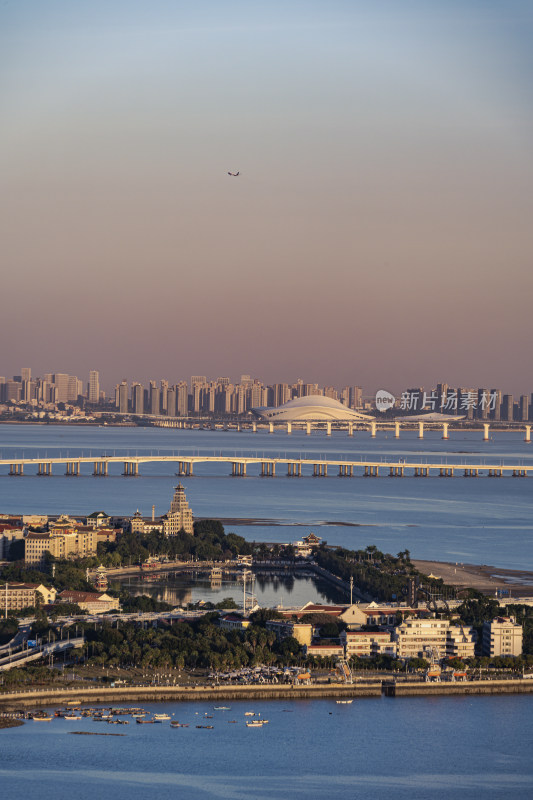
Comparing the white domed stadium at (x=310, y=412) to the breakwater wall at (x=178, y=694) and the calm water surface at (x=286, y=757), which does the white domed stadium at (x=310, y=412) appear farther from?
the calm water surface at (x=286, y=757)

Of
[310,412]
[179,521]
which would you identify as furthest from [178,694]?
[310,412]

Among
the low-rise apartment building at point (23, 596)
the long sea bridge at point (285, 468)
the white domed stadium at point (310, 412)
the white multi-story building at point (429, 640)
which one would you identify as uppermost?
the white domed stadium at point (310, 412)

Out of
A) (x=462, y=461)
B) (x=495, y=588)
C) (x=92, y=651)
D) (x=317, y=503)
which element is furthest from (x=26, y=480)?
(x=92, y=651)

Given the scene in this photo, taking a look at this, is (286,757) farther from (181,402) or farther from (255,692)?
(181,402)

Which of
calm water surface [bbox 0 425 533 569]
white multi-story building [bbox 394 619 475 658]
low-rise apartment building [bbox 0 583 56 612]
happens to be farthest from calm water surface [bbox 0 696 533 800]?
calm water surface [bbox 0 425 533 569]

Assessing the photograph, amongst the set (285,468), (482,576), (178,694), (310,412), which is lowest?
(178,694)

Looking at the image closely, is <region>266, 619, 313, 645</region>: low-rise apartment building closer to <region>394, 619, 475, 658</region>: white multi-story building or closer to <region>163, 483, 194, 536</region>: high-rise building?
<region>394, 619, 475, 658</region>: white multi-story building

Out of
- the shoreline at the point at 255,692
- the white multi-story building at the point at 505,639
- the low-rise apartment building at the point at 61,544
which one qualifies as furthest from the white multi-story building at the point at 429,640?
the low-rise apartment building at the point at 61,544
